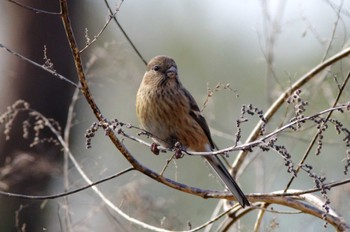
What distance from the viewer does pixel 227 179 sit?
5008 millimetres

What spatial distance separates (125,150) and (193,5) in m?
6.01

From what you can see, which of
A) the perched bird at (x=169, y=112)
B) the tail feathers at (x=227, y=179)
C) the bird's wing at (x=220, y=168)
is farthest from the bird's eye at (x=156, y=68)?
the tail feathers at (x=227, y=179)

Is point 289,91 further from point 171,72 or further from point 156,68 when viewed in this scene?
point 156,68

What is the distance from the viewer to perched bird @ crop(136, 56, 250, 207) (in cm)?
531

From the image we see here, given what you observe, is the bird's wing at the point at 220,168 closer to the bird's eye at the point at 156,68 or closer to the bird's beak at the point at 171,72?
the bird's beak at the point at 171,72

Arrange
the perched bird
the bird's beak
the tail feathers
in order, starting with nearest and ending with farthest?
the tail feathers < the perched bird < the bird's beak

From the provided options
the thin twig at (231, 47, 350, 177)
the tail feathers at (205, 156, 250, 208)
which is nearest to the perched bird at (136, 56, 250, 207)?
the tail feathers at (205, 156, 250, 208)

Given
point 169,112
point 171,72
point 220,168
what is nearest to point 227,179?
point 220,168

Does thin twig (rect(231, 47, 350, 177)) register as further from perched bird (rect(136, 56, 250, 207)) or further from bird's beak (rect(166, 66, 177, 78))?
bird's beak (rect(166, 66, 177, 78))

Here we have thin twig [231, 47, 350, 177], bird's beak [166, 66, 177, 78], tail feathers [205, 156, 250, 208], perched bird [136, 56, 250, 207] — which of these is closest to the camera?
tail feathers [205, 156, 250, 208]

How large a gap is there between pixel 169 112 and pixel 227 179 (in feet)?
2.25

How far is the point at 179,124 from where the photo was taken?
541cm

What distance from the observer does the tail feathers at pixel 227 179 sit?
437cm

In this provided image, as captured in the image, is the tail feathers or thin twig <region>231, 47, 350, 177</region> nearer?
the tail feathers
